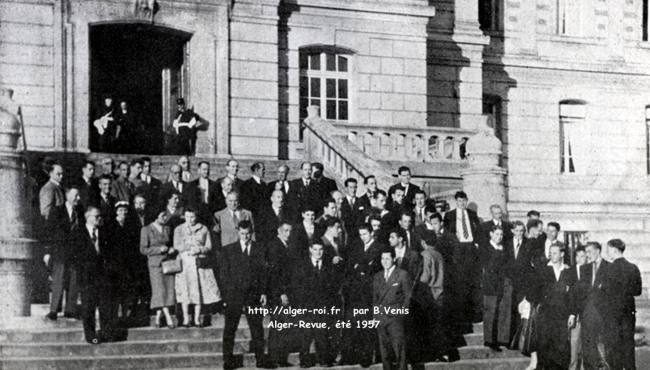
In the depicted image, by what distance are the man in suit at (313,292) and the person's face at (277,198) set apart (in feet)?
5.10

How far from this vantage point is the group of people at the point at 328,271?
14.5 metres

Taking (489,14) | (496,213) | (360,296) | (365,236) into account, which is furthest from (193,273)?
(489,14)

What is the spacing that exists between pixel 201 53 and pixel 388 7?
190 inches

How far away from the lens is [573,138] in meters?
31.4

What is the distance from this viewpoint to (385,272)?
1451 centimetres

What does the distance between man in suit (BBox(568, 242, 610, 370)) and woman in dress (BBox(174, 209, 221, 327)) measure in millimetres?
5146

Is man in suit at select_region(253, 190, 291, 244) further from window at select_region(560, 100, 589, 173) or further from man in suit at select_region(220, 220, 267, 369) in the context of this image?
window at select_region(560, 100, 589, 173)

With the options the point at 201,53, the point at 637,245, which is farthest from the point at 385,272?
the point at 637,245

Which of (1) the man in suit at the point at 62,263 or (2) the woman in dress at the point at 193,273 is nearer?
(1) the man in suit at the point at 62,263

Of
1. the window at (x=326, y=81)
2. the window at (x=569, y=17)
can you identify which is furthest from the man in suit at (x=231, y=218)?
the window at (x=569, y=17)

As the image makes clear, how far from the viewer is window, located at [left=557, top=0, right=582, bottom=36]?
31.0 m

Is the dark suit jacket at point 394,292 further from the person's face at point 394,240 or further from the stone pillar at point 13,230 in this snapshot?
the stone pillar at point 13,230

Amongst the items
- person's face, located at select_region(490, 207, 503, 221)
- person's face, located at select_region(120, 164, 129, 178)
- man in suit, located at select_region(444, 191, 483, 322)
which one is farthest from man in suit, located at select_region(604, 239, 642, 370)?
person's face, located at select_region(120, 164, 129, 178)

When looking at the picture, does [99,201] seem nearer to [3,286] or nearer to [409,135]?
[3,286]
